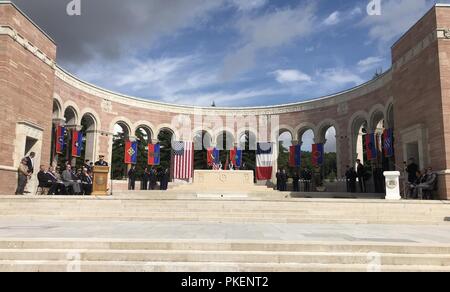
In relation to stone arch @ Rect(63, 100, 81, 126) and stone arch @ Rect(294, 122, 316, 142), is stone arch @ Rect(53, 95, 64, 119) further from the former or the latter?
stone arch @ Rect(294, 122, 316, 142)

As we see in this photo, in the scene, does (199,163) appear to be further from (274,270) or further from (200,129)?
(274,270)

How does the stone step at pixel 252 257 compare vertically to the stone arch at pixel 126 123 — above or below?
below

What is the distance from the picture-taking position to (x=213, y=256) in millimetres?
5160

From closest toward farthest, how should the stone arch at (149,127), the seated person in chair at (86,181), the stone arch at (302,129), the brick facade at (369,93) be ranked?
the brick facade at (369,93) < the seated person in chair at (86,181) < the stone arch at (302,129) < the stone arch at (149,127)

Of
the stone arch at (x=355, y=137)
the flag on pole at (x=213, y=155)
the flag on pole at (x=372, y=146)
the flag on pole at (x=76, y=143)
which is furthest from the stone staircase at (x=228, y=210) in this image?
the flag on pole at (x=213, y=155)

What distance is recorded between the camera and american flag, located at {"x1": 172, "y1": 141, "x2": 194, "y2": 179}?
86.1 ft

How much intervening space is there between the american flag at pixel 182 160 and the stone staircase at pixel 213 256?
2066 centimetres

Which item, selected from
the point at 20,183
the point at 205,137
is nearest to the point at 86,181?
the point at 20,183

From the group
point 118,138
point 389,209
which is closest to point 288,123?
point 389,209

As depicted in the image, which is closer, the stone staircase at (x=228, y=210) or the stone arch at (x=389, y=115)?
the stone staircase at (x=228, y=210)

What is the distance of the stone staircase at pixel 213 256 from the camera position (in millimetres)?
4961

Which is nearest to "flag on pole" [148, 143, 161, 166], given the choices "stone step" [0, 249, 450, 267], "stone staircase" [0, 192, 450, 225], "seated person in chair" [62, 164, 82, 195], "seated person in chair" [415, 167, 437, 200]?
"seated person in chair" [62, 164, 82, 195]

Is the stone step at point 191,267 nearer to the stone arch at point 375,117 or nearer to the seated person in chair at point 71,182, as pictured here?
the seated person in chair at point 71,182
